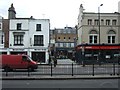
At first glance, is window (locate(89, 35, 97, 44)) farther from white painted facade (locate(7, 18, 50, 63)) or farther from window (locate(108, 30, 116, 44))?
white painted facade (locate(7, 18, 50, 63))

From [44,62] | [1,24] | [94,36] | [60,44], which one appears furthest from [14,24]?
[60,44]

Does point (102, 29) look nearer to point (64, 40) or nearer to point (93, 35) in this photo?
point (93, 35)

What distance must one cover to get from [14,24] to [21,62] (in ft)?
66.7

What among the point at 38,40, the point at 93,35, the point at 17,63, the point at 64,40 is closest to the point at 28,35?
the point at 38,40

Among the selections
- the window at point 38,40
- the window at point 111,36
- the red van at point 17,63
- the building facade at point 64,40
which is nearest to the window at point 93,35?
the window at point 111,36

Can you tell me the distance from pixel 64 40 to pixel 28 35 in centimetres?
7412

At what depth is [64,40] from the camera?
4951 inches

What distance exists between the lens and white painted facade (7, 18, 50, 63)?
51.9 metres

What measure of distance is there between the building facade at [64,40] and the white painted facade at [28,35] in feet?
213

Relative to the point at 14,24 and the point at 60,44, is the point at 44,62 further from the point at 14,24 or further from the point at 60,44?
the point at 60,44

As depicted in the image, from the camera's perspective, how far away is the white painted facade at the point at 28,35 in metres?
51.9

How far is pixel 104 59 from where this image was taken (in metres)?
55.8

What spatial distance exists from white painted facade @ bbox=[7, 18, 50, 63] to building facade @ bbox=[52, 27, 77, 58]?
6507cm

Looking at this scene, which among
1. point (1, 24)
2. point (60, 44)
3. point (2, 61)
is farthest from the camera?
point (60, 44)
